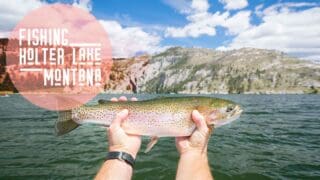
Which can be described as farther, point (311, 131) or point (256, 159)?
point (311, 131)

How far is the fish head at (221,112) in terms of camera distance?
17.8ft

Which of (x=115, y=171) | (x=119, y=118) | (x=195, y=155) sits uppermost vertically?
(x=119, y=118)

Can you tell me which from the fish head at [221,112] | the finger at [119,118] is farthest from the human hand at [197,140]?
the finger at [119,118]

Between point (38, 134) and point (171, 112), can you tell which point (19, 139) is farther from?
point (171, 112)

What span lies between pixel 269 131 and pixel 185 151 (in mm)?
25419

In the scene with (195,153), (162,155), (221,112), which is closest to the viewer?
(195,153)

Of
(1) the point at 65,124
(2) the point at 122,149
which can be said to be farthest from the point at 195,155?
(1) the point at 65,124

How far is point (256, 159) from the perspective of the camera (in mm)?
18016

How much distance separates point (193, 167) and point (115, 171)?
3.18ft

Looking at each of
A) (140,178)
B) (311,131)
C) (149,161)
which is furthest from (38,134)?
(311,131)

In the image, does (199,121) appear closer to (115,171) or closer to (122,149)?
(122,149)

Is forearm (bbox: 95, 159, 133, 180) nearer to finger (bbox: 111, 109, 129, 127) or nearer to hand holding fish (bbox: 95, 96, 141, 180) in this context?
hand holding fish (bbox: 95, 96, 141, 180)

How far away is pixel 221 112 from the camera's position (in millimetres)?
5582

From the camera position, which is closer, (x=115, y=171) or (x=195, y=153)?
(x=115, y=171)
